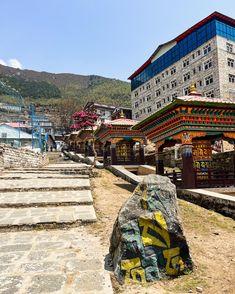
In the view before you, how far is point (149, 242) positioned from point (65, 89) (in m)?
136

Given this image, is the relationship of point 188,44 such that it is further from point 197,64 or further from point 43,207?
point 43,207

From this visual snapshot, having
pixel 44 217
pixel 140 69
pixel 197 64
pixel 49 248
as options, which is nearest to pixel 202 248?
pixel 49 248

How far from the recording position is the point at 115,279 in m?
3.43

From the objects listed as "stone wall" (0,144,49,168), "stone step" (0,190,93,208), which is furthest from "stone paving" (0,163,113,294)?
"stone wall" (0,144,49,168)

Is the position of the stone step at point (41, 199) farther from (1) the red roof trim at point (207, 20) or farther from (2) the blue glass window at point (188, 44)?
(1) the red roof trim at point (207, 20)

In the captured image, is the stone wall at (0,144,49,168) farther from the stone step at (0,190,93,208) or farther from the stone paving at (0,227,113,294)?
the stone paving at (0,227,113,294)

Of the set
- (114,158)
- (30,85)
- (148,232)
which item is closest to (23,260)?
(148,232)

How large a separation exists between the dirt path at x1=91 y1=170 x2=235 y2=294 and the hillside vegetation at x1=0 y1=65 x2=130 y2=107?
67687mm

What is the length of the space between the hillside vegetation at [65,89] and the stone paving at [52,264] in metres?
69.1

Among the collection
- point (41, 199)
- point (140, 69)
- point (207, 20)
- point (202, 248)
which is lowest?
point (202, 248)

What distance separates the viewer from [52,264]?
384 cm

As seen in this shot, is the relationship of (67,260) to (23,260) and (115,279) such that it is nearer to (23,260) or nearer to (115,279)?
(23,260)

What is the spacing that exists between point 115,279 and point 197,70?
120ft

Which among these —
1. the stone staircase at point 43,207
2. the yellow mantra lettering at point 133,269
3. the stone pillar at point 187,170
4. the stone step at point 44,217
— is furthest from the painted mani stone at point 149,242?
the stone pillar at point 187,170
